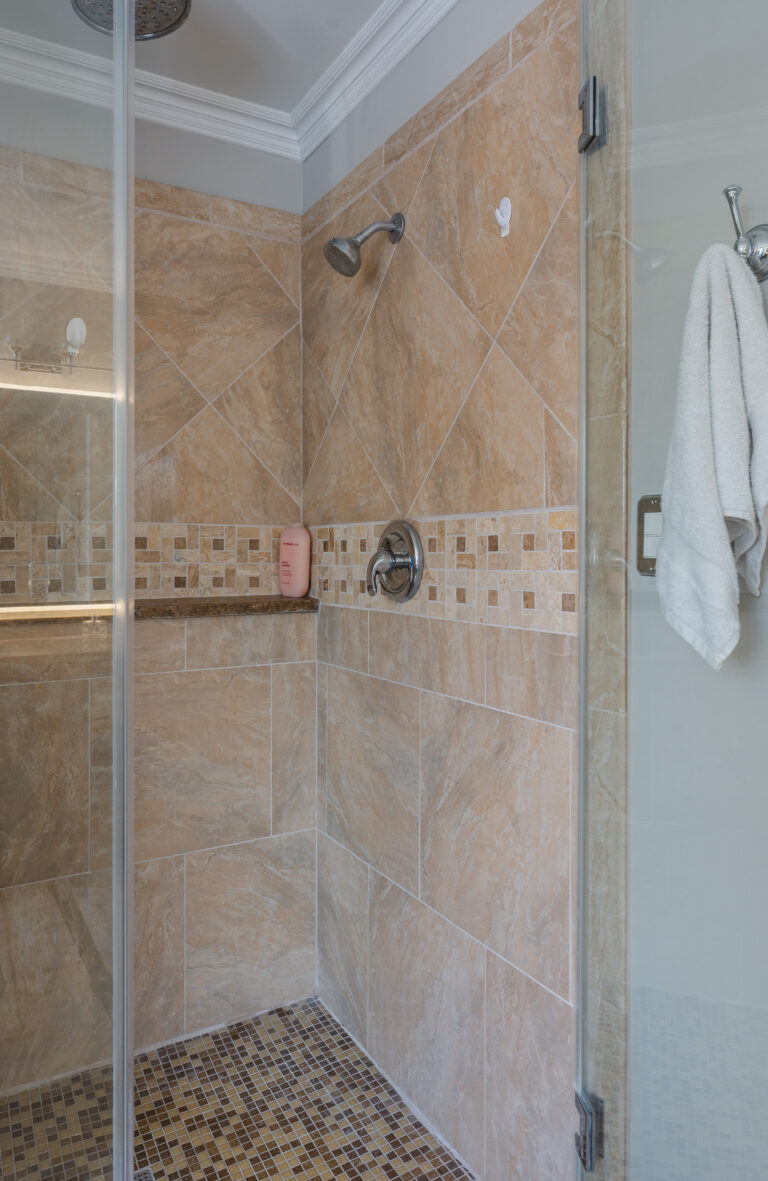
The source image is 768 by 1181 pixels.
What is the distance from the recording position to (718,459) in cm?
67

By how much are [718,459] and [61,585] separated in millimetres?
684

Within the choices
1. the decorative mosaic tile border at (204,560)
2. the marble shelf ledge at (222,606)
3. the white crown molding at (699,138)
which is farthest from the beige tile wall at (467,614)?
the white crown molding at (699,138)

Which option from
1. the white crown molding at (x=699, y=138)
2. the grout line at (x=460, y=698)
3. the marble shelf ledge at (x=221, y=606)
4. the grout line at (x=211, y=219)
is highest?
the grout line at (x=211, y=219)

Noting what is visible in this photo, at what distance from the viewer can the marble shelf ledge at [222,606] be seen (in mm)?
1775

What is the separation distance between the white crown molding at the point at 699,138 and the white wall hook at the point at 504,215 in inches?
19.1

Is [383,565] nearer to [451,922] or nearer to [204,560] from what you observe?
[204,560]

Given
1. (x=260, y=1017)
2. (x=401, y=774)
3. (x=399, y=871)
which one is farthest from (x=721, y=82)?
(x=260, y=1017)

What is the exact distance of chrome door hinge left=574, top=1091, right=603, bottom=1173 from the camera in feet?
2.89

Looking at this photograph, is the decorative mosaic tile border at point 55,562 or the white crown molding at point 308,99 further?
the white crown molding at point 308,99

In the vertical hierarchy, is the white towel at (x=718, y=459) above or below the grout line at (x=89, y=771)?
above

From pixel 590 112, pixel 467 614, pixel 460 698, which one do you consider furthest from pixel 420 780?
pixel 590 112

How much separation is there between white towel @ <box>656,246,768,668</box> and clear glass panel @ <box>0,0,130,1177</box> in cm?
65

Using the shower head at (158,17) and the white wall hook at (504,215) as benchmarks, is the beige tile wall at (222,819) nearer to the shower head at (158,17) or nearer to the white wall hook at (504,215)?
the white wall hook at (504,215)

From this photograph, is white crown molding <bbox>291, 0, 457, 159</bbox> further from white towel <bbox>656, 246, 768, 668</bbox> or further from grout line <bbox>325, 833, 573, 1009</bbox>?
grout line <bbox>325, 833, 573, 1009</bbox>
